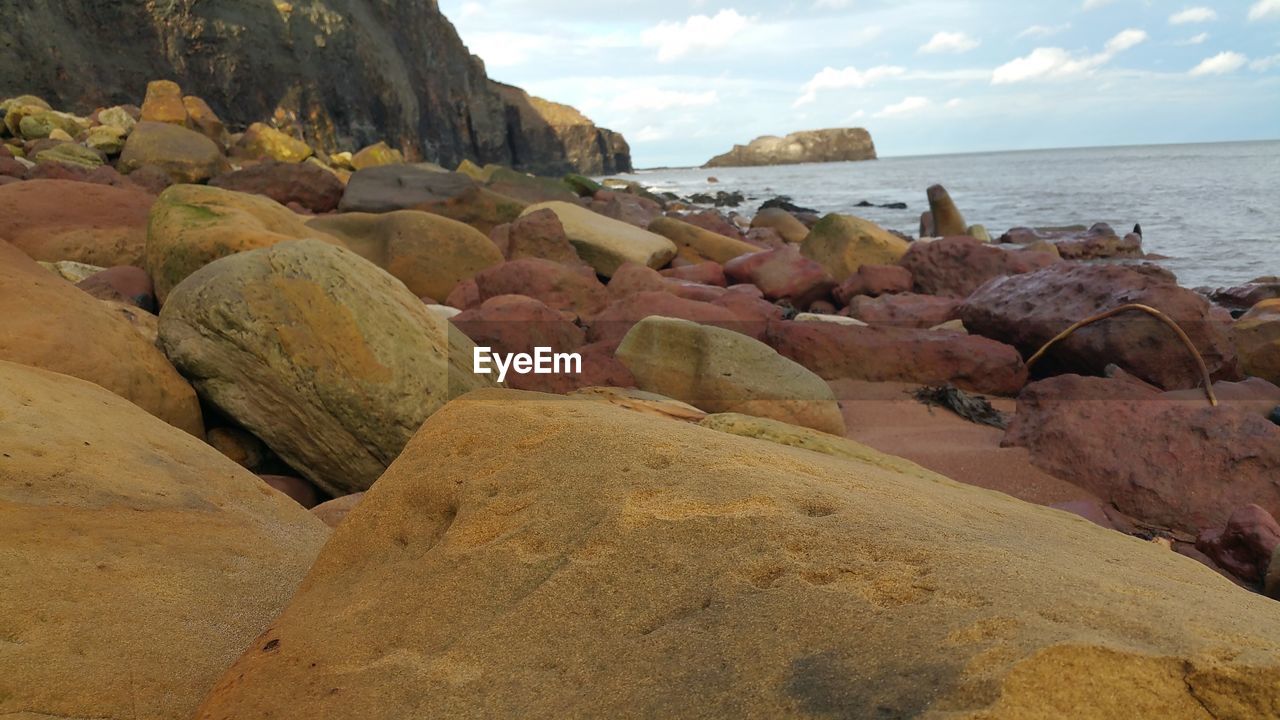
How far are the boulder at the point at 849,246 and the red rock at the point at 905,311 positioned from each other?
243 cm

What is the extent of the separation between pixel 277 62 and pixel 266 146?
11.6 m

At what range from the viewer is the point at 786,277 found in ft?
23.6

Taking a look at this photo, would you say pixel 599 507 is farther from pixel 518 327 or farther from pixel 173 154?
Answer: pixel 173 154

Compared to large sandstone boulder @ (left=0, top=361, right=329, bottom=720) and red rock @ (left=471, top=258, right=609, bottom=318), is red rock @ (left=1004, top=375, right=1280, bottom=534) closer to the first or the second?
large sandstone boulder @ (left=0, top=361, right=329, bottom=720)

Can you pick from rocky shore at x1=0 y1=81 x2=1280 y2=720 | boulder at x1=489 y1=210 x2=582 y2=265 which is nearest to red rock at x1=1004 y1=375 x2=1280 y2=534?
rocky shore at x1=0 y1=81 x2=1280 y2=720

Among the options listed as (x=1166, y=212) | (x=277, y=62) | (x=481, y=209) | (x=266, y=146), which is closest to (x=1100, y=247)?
(x=1166, y=212)

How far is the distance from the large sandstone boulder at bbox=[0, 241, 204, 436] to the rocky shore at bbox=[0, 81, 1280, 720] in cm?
1

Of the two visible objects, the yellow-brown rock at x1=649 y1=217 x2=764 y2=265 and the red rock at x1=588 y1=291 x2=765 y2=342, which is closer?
the red rock at x1=588 y1=291 x2=765 y2=342

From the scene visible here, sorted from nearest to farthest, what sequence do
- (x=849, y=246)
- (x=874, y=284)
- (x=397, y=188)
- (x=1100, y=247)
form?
(x=874, y=284), (x=849, y=246), (x=397, y=188), (x=1100, y=247)

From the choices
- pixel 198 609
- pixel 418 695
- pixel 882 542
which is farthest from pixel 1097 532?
pixel 198 609

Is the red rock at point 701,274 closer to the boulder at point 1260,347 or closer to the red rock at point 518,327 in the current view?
the red rock at point 518,327

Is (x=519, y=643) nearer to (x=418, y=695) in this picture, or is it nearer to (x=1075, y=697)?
(x=418, y=695)

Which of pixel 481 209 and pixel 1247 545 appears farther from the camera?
pixel 481 209

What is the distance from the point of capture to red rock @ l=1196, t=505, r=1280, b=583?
2451 mm
